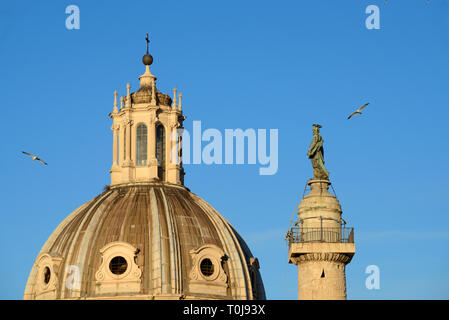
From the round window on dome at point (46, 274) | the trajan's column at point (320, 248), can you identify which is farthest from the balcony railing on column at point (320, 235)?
the round window on dome at point (46, 274)

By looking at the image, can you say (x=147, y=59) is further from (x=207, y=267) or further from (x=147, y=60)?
(x=207, y=267)

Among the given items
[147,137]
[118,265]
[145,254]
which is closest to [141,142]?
[147,137]

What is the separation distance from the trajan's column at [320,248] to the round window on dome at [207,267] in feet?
97.2

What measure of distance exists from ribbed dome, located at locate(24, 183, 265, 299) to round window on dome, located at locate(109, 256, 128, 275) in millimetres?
65

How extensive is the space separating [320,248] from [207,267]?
31.7 metres

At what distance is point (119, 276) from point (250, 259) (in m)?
10.4

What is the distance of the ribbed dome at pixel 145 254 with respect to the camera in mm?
114750

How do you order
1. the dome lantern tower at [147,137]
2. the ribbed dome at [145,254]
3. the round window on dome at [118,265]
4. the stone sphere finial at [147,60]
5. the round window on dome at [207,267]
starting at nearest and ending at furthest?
1. the ribbed dome at [145,254]
2. the round window on dome at [118,265]
3. the round window on dome at [207,267]
4. the dome lantern tower at [147,137]
5. the stone sphere finial at [147,60]

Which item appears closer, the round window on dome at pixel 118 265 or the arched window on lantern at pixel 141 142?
the round window on dome at pixel 118 265

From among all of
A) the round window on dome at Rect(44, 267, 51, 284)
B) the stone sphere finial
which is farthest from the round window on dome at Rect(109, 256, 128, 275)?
the stone sphere finial

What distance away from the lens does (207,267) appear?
11650 cm

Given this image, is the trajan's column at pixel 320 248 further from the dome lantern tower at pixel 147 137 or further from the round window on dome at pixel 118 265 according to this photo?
the dome lantern tower at pixel 147 137
